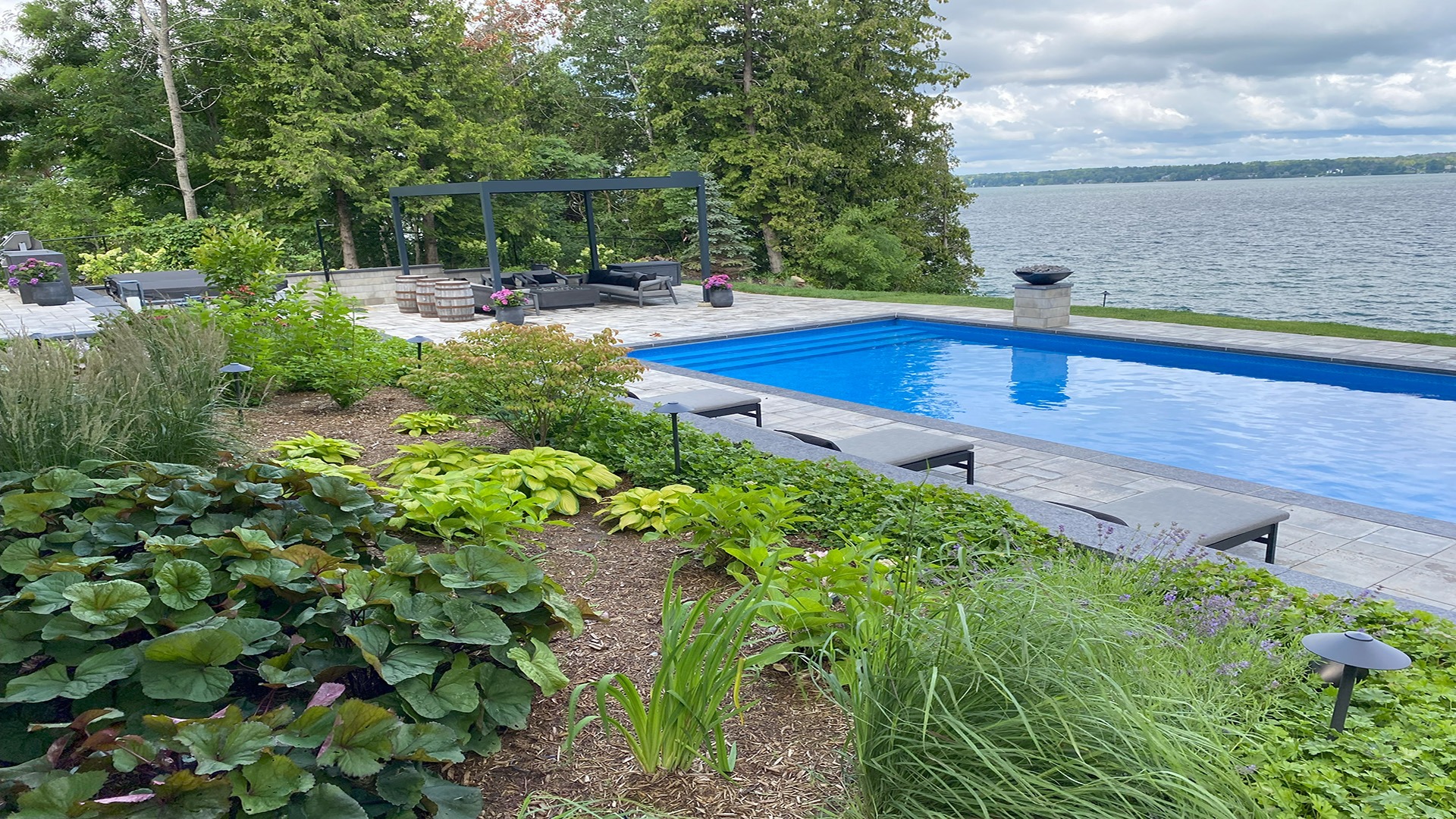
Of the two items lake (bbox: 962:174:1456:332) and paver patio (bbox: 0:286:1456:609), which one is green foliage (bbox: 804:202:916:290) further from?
lake (bbox: 962:174:1456:332)

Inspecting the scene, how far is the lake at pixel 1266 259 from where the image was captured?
27.0 metres

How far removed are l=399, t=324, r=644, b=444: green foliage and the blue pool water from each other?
4389mm

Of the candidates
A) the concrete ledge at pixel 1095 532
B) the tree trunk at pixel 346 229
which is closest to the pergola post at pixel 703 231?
the tree trunk at pixel 346 229

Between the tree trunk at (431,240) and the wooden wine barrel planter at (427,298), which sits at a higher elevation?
the tree trunk at (431,240)

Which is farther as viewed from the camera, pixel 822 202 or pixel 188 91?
pixel 822 202

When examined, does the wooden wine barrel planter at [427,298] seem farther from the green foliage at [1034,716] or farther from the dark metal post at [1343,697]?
the dark metal post at [1343,697]

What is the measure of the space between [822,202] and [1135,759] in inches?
913

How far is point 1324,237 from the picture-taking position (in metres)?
49.7

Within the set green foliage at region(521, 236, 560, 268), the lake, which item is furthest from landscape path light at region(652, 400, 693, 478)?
the lake

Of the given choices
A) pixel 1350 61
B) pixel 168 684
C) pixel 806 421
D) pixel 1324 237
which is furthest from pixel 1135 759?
pixel 1324 237

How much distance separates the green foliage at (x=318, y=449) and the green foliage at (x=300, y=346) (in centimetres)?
141

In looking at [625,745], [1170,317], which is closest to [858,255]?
[1170,317]

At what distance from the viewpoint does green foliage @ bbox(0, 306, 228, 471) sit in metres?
3.09

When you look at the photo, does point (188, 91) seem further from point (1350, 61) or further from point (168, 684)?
point (1350, 61)
